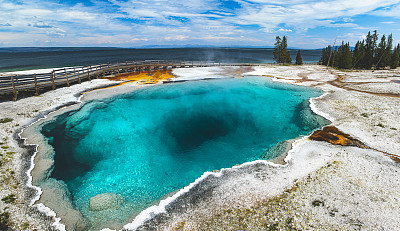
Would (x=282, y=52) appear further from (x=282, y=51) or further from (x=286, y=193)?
(x=286, y=193)

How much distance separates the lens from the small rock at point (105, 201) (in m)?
9.51

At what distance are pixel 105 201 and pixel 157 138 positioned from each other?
7703 mm

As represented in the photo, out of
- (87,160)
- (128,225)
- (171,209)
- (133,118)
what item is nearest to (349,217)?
(171,209)

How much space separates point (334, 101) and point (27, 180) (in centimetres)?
2891

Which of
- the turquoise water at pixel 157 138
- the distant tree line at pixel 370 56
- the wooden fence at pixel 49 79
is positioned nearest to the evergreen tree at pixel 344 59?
the distant tree line at pixel 370 56

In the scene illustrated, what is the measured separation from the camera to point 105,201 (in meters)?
9.88

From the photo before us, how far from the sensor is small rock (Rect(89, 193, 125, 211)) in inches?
374

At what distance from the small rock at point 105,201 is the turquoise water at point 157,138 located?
0.74 feet

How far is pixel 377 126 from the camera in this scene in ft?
53.0

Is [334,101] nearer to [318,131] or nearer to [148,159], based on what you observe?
[318,131]

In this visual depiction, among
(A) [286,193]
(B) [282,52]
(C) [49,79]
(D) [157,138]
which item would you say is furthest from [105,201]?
(B) [282,52]

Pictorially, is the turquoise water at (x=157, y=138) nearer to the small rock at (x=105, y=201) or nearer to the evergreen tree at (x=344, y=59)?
the small rock at (x=105, y=201)

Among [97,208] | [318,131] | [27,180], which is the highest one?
[318,131]

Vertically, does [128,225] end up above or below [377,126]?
below
